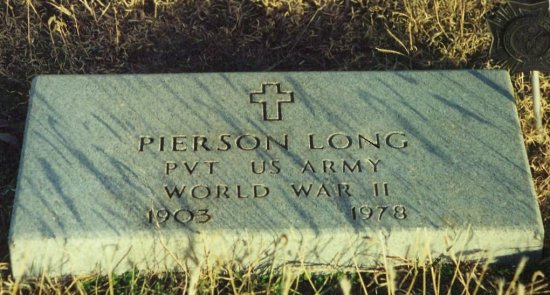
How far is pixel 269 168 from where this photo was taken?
12.1 feet

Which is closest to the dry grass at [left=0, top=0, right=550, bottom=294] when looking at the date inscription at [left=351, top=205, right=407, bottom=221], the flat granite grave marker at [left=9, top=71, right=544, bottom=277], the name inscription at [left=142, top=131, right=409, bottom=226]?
the flat granite grave marker at [left=9, top=71, right=544, bottom=277]

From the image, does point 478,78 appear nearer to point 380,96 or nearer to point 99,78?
point 380,96

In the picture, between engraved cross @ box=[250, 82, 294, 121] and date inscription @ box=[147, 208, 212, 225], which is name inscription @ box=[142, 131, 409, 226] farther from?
engraved cross @ box=[250, 82, 294, 121]

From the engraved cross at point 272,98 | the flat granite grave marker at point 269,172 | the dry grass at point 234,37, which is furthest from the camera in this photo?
the dry grass at point 234,37

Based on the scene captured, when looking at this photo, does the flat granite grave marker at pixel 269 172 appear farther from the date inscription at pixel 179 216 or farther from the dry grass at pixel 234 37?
the dry grass at pixel 234 37

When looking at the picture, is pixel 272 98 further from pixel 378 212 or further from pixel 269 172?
pixel 378 212

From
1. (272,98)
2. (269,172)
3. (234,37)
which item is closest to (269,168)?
(269,172)

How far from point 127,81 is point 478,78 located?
1.58 meters

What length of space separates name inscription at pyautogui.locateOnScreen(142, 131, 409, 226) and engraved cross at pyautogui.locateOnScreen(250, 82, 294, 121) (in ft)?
0.45

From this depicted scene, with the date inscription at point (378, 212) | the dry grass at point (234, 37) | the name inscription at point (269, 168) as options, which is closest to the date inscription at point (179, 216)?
the name inscription at point (269, 168)

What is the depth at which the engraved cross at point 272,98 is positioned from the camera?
3.92 meters

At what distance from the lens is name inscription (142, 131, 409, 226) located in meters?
3.54

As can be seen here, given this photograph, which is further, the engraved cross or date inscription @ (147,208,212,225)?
the engraved cross

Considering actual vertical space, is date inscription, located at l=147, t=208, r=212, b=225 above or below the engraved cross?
below
